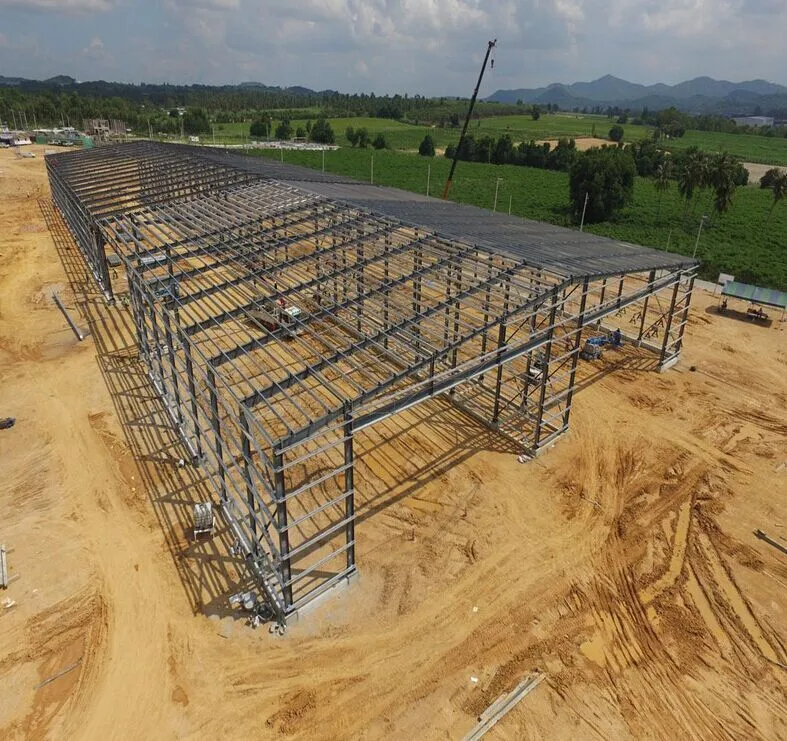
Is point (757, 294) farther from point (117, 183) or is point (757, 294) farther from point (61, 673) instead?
point (117, 183)

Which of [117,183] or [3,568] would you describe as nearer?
[3,568]

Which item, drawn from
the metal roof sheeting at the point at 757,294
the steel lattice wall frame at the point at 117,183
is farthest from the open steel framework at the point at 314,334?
the metal roof sheeting at the point at 757,294

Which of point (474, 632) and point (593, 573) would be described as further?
point (593, 573)

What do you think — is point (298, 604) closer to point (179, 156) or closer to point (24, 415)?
point (24, 415)

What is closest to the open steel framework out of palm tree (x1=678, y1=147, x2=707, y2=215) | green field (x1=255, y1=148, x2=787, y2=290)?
green field (x1=255, y1=148, x2=787, y2=290)

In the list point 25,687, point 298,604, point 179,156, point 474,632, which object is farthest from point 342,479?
point 179,156

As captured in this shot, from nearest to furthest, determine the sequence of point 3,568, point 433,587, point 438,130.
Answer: point 3,568
point 433,587
point 438,130

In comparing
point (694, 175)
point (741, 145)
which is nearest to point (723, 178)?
point (694, 175)
